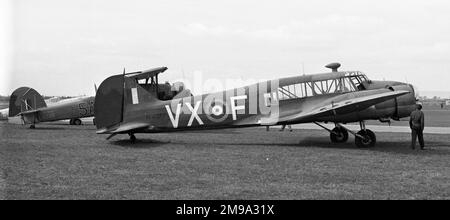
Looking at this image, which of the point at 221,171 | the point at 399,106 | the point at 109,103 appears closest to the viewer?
the point at 221,171

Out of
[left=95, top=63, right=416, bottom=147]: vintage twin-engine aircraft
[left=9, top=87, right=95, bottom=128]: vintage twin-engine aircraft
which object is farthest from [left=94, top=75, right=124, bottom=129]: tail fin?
[left=9, top=87, right=95, bottom=128]: vintage twin-engine aircraft

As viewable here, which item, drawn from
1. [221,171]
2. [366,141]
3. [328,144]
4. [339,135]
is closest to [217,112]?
[328,144]

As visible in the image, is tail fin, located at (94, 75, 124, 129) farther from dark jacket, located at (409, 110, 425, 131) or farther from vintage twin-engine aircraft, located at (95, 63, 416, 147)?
dark jacket, located at (409, 110, 425, 131)

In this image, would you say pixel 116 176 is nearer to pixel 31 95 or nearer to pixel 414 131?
pixel 414 131

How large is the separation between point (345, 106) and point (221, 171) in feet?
16.5

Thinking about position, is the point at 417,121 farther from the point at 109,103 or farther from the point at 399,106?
the point at 109,103

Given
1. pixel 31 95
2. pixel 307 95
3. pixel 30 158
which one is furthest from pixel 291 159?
pixel 31 95

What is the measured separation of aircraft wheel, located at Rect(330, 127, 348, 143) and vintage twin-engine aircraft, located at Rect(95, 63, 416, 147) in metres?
1.04

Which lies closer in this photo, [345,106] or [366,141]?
[345,106]

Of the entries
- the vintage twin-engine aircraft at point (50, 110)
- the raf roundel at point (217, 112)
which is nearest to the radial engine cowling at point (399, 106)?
the raf roundel at point (217, 112)

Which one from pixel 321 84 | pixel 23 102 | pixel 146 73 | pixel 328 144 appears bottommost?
pixel 328 144

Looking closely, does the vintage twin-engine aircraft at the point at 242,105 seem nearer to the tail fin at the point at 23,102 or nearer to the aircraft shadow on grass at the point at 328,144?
the aircraft shadow on grass at the point at 328,144

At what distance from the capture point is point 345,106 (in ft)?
38.9

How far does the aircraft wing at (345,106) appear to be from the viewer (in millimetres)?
11539
